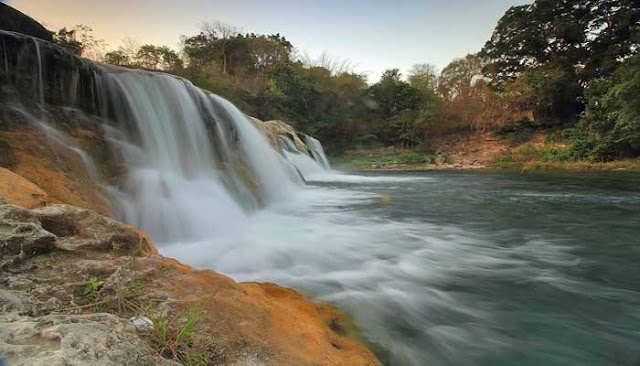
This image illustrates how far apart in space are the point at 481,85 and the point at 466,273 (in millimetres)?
23774

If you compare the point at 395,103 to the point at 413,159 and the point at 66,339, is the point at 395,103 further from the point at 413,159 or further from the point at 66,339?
the point at 66,339

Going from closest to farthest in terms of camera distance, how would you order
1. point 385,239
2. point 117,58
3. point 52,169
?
point 52,169
point 385,239
point 117,58

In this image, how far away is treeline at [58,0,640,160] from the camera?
48.0 ft

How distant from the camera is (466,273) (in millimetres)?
2961

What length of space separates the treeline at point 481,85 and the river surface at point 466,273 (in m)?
10.1

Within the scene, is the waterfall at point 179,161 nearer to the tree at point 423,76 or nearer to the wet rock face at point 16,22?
the wet rock face at point 16,22

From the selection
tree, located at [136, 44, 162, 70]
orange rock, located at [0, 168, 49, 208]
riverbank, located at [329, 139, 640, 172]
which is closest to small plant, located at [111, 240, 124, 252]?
orange rock, located at [0, 168, 49, 208]

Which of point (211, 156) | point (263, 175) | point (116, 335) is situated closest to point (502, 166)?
point (263, 175)

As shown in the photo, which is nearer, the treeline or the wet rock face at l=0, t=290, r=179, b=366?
the wet rock face at l=0, t=290, r=179, b=366

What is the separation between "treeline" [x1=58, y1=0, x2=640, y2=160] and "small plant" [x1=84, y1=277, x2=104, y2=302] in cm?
1485

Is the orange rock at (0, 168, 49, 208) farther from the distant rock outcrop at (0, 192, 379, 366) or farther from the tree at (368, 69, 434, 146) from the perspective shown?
the tree at (368, 69, 434, 146)

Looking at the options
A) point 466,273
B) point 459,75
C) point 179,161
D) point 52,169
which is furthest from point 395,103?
point 52,169

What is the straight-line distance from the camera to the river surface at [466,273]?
6.09ft

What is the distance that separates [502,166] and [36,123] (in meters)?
18.8
